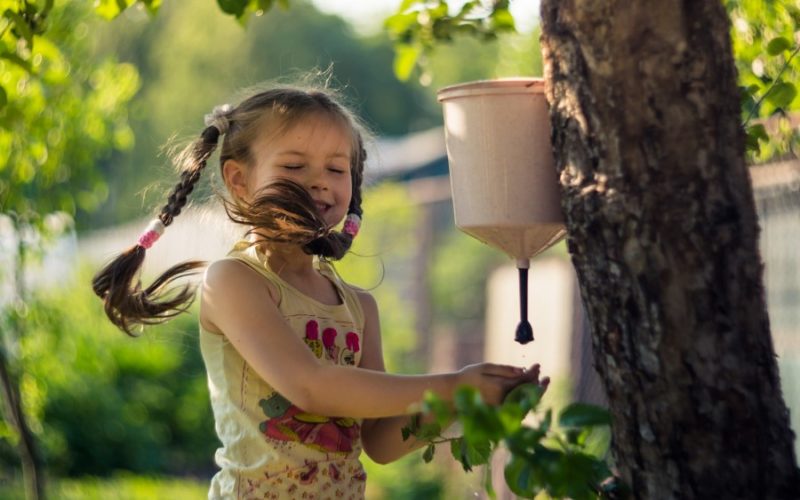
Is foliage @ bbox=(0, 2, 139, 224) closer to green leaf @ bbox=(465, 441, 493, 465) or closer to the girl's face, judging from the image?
the girl's face

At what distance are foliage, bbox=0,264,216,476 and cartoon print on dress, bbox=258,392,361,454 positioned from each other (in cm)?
380

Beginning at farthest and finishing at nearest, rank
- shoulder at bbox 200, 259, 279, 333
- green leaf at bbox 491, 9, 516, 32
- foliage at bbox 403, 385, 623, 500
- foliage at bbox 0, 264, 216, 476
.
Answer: foliage at bbox 0, 264, 216, 476 → green leaf at bbox 491, 9, 516, 32 → shoulder at bbox 200, 259, 279, 333 → foliage at bbox 403, 385, 623, 500

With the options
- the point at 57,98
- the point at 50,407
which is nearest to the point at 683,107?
the point at 57,98

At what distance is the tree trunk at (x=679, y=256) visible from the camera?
1.87m

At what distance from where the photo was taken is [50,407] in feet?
25.0

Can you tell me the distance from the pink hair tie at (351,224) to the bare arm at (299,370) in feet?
1.01

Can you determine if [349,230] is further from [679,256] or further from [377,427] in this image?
[679,256]

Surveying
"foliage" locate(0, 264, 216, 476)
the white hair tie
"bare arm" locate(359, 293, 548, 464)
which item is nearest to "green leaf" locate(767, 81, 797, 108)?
"bare arm" locate(359, 293, 548, 464)

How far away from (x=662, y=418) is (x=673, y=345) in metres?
0.11

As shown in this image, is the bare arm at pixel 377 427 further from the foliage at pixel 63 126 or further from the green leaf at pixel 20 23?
the foliage at pixel 63 126

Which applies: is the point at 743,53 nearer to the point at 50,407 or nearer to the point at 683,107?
the point at 683,107

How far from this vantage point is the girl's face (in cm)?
259

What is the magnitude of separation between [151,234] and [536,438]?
1369mm

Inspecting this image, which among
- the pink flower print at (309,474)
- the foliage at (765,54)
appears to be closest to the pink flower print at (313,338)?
the pink flower print at (309,474)
